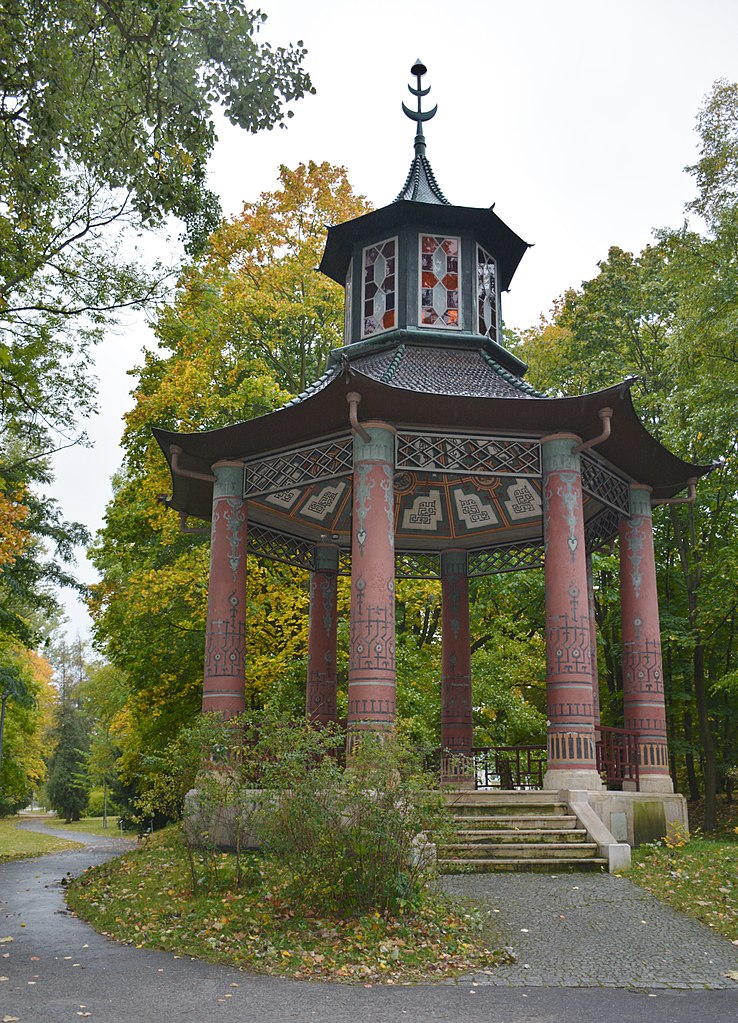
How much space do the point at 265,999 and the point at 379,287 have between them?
12305mm

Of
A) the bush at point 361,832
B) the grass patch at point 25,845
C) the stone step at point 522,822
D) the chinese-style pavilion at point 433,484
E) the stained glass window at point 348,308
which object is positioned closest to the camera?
the bush at point 361,832

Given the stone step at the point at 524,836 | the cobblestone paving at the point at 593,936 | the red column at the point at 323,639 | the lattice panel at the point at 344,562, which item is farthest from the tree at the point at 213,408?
the cobblestone paving at the point at 593,936

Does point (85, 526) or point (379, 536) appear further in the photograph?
point (85, 526)

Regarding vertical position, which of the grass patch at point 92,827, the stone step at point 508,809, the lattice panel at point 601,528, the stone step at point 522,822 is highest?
the lattice panel at point 601,528

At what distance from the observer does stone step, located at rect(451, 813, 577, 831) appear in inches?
465

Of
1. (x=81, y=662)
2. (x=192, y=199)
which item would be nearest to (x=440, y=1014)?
(x=192, y=199)

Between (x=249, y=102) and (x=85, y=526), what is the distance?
1875cm

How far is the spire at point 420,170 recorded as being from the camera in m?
17.0

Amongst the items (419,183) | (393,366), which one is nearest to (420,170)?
(419,183)

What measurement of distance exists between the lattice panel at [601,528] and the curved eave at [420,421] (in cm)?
174

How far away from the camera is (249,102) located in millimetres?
9719

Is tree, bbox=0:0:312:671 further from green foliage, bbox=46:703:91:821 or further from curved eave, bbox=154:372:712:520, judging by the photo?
green foliage, bbox=46:703:91:821

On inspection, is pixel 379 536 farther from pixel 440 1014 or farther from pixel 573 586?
pixel 440 1014

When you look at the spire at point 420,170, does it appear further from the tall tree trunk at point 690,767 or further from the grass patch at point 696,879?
the tall tree trunk at point 690,767
